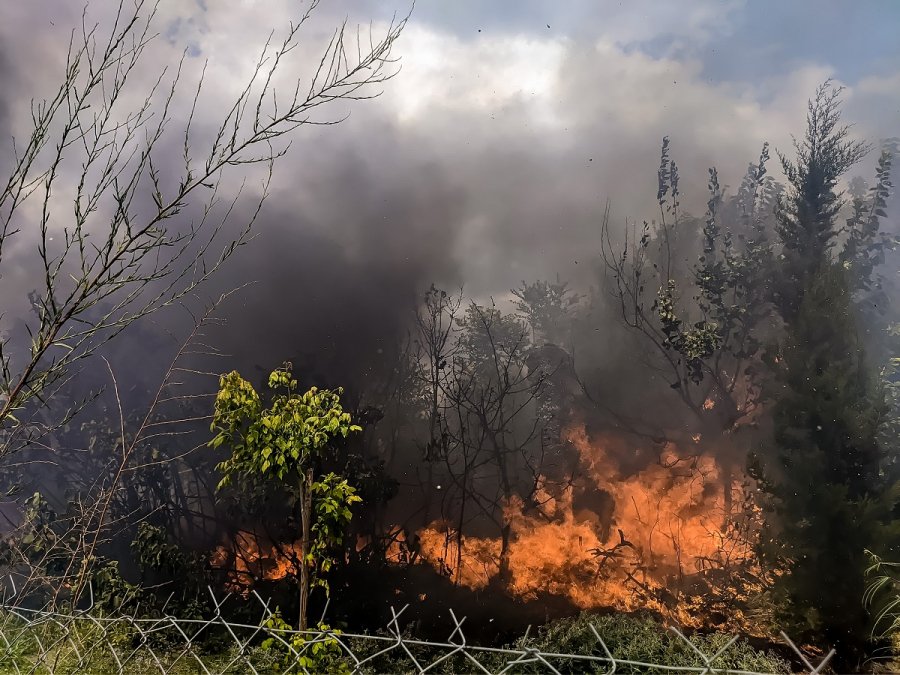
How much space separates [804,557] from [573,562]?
2.51m

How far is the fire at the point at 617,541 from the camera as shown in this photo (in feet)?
19.5

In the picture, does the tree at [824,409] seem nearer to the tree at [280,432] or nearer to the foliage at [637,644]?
the foliage at [637,644]

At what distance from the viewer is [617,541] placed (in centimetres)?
616

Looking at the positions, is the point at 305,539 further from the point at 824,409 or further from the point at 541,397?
the point at 824,409

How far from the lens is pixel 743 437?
6.25 m

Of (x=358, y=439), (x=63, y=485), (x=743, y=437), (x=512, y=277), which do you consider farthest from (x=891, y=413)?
(x=63, y=485)

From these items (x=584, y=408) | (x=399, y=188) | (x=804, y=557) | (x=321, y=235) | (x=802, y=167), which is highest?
(x=802, y=167)

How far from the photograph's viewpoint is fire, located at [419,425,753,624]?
5.96 m

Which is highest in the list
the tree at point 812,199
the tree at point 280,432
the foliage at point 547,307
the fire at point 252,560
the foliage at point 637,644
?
the tree at point 812,199

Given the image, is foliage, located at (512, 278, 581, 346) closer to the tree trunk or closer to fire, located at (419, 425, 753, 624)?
fire, located at (419, 425, 753, 624)

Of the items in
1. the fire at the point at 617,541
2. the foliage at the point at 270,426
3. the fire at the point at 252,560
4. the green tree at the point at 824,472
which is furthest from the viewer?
the fire at the point at 252,560

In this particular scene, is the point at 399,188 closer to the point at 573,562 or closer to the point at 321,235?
the point at 321,235

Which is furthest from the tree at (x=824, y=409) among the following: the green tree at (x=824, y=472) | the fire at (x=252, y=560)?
the fire at (x=252, y=560)

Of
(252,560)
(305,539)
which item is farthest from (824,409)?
(252,560)
